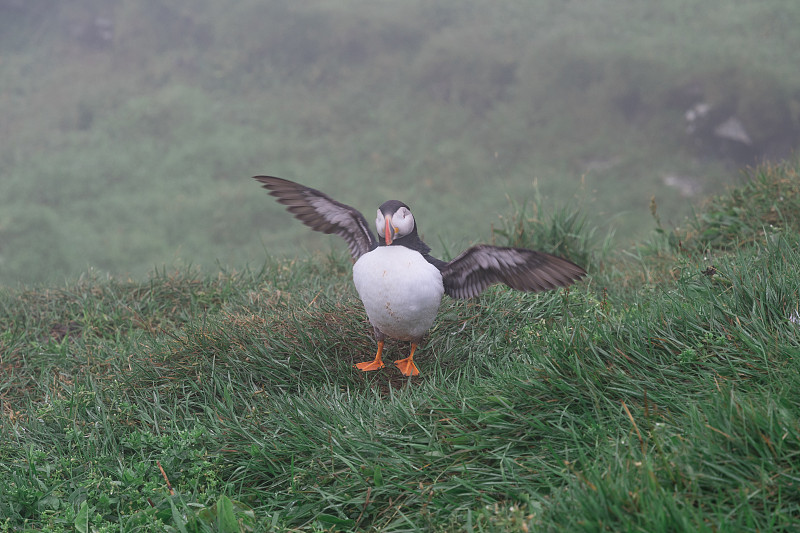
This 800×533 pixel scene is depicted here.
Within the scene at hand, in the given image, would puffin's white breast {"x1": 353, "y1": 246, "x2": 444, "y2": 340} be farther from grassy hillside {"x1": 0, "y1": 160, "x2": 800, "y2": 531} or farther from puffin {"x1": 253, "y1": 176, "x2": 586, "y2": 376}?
grassy hillside {"x1": 0, "y1": 160, "x2": 800, "y2": 531}

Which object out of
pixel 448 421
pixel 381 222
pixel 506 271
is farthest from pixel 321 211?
pixel 448 421

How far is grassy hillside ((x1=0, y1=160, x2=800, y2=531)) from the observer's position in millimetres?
2264

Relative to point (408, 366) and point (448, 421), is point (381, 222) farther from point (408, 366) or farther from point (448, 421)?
point (448, 421)

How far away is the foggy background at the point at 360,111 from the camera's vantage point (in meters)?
10.7

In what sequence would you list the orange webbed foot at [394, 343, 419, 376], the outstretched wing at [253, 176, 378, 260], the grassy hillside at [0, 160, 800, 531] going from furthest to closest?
1. the outstretched wing at [253, 176, 378, 260]
2. the orange webbed foot at [394, 343, 419, 376]
3. the grassy hillside at [0, 160, 800, 531]

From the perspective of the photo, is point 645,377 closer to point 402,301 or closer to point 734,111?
point 402,301

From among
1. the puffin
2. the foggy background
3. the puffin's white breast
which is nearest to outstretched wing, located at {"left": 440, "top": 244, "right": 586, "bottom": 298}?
the puffin

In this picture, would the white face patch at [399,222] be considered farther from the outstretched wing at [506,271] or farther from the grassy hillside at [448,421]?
the grassy hillside at [448,421]

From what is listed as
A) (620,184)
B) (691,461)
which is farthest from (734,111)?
(691,461)

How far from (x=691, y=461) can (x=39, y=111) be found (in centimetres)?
1320

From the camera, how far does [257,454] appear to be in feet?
9.96

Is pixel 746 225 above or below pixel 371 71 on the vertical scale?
below

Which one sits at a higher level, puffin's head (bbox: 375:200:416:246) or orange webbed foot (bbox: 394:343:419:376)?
puffin's head (bbox: 375:200:416:246)

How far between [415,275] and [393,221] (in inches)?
12.1
